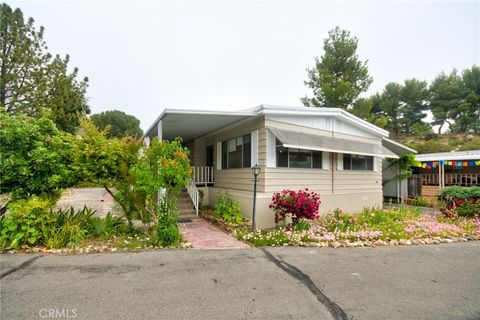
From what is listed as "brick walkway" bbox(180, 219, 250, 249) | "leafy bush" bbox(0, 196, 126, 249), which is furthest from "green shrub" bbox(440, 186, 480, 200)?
"leafy bush" bbox(0, 196, 126, 249)

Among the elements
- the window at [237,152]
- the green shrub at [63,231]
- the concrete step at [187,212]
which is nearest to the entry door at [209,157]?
the window at [237,152]

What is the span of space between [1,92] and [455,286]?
718 inches

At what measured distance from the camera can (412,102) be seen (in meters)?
30.0

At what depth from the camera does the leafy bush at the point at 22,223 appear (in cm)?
463

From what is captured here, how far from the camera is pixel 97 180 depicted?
5199 mm

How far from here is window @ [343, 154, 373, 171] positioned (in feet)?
30.6

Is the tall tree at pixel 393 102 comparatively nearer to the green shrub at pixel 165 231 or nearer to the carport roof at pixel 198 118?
the carport roof at pixel 198 118

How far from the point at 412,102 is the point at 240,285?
117ft

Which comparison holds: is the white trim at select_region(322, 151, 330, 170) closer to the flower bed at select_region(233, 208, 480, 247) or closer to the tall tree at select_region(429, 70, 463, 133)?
the flower bed at select_region(233, 208, 480, 247)

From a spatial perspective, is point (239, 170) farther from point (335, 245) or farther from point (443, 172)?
point (443, 172)

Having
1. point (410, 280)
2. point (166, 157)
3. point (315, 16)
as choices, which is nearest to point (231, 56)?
point (315, 16)

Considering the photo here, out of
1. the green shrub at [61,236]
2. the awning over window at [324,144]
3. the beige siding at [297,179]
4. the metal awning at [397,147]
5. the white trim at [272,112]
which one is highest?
the white trim at [272,112]

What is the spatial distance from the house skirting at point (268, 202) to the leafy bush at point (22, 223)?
4.96 metres

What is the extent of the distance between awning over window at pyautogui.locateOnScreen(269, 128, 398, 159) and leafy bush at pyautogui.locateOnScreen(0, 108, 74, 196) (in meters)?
5.34
